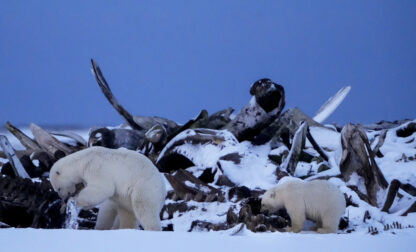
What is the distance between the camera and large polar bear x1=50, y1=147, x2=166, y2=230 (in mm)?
3130

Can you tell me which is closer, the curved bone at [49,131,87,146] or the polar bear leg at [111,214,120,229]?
the polar bear leg at [111,214,120,229]

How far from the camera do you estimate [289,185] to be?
3.95 metres

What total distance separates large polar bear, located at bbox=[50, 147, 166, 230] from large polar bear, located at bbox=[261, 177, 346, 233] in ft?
3.19

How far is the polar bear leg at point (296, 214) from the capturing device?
12.6ft

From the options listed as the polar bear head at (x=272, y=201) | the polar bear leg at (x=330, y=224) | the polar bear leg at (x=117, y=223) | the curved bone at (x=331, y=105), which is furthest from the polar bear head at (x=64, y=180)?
the curved bone at (x=331, y=105)

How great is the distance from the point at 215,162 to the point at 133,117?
1.97 m

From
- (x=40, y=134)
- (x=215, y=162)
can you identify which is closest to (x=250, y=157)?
(x=215, y=162)

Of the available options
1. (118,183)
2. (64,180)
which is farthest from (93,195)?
(64,180)

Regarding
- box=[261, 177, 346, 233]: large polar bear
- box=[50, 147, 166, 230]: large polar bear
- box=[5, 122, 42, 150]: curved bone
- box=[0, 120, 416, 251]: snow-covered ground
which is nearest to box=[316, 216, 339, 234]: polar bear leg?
box=[261, 177, 346, 233]: large polar bear

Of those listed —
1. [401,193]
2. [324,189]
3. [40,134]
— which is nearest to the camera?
[324,189]

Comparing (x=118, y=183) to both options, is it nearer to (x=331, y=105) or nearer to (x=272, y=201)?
(x=272, y=201)

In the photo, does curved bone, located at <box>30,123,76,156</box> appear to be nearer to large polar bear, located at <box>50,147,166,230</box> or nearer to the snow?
large polar bear, located at <box>50,147,166,230</box>

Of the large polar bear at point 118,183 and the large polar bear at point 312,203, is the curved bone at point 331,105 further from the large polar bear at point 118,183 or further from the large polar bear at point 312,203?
the large polar bear at point 118,183

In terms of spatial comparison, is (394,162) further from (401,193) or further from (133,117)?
(133,117)
